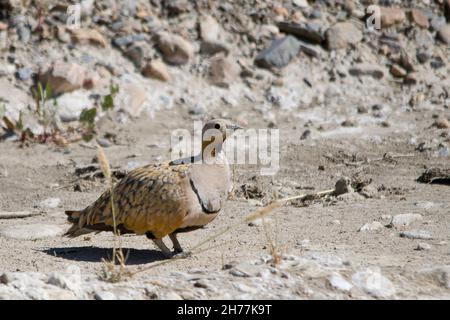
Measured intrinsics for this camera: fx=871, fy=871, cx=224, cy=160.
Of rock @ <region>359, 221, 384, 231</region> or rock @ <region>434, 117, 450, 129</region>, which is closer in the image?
rock @ <region>359, 221, 384, 231</region>

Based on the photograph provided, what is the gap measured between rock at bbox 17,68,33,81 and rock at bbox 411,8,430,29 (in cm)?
559

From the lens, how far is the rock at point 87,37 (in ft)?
36.9

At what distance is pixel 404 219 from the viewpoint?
6.77 meters

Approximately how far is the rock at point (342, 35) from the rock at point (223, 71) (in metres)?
1.44

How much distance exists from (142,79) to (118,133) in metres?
1.14

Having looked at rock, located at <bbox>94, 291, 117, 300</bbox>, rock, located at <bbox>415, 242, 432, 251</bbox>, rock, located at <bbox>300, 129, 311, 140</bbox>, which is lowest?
rock, located at <bbox>94, 291, 117, 300</bbox>

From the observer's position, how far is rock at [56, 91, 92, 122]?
411 inches

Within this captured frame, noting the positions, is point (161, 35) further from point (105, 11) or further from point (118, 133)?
point (118, 133)

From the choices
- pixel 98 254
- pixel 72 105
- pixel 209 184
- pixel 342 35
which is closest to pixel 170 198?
pixel 209 184

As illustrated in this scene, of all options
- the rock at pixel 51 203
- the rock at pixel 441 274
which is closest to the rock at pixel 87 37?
the rock at pixel 51 203

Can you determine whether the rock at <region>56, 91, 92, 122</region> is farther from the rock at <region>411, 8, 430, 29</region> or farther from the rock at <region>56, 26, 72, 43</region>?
the rock at <region>411, 8, 430, 29</region>

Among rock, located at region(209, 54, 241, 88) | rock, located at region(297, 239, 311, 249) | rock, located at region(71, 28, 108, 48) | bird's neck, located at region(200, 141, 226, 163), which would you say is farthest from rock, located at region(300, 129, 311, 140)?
bird's neck, located at region(200, 141, 226, 163)

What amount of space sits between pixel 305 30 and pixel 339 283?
7.48 metres

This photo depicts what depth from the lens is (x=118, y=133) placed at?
34.1 ft
